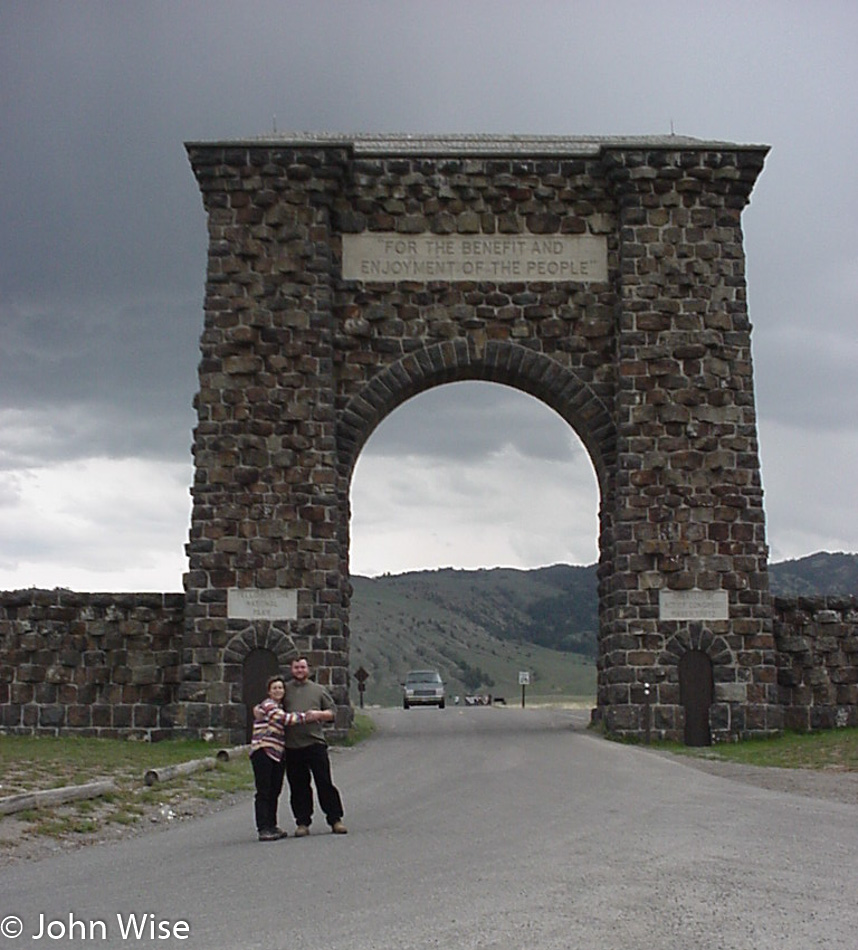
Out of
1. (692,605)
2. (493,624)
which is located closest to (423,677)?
(692,605)

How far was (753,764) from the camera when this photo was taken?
18328mm

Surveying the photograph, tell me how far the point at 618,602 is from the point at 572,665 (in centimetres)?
10534

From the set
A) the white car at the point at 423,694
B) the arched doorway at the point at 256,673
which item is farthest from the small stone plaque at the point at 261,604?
the white car at the point at 423,694

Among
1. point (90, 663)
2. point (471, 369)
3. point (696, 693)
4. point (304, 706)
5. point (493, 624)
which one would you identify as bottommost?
point (304, 706)

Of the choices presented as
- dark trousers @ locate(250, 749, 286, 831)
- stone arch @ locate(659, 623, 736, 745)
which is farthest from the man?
stone arch @ locate(659, 623, 736, 745)

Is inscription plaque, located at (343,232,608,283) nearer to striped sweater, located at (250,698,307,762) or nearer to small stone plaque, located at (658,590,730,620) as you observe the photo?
small stone plaque, located at (658,590,730,620)

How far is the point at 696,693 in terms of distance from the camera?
71.7 ft

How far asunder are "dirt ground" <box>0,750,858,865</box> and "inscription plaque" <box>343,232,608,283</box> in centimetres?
829

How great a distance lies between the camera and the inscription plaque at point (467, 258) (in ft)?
75.6

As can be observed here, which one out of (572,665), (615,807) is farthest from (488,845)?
(572,665)

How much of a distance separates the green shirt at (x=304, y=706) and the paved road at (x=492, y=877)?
758mm

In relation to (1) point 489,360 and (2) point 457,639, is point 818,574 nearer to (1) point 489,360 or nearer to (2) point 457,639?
(2) point 457,639

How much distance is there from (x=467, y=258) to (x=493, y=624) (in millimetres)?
127651

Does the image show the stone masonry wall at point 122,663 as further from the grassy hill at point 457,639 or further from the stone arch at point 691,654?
the grassy hill at point 457,639
